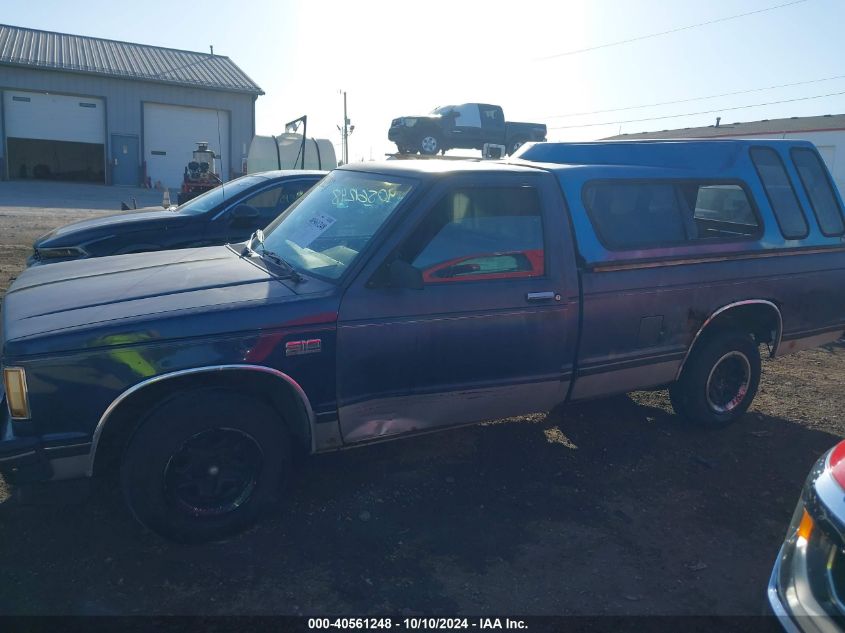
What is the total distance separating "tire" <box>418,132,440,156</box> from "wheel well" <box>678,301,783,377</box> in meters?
17.6

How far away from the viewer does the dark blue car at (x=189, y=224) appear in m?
6.53

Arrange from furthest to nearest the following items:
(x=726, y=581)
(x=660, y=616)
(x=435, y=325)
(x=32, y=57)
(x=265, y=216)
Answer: (x=32, y=57) < (x=265, y=216) < (x=435, y=325) < (x=726, y=581) < (x=660, y=616)

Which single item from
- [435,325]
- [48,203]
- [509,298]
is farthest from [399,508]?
[48,203]

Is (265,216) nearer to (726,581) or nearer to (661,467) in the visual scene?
(661,467)

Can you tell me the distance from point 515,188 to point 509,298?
2.30 feet

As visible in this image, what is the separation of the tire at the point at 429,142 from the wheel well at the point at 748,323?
1760 cm

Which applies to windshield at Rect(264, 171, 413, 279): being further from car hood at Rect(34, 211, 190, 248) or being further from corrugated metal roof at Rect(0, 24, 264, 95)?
corrugated metal roof at Rect(0, 24, 264, 95)

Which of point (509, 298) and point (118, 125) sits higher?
point (118, 125)

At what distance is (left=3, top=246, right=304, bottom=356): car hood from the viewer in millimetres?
2992

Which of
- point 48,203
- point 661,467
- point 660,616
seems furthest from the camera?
point 48,203

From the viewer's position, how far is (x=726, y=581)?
3.23m

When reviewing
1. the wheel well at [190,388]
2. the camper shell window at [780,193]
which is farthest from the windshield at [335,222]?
the camper shell window at [780,193]

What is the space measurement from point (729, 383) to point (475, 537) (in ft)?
8.68

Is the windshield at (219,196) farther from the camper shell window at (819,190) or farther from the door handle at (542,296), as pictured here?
the camper shell window at (819,190)
